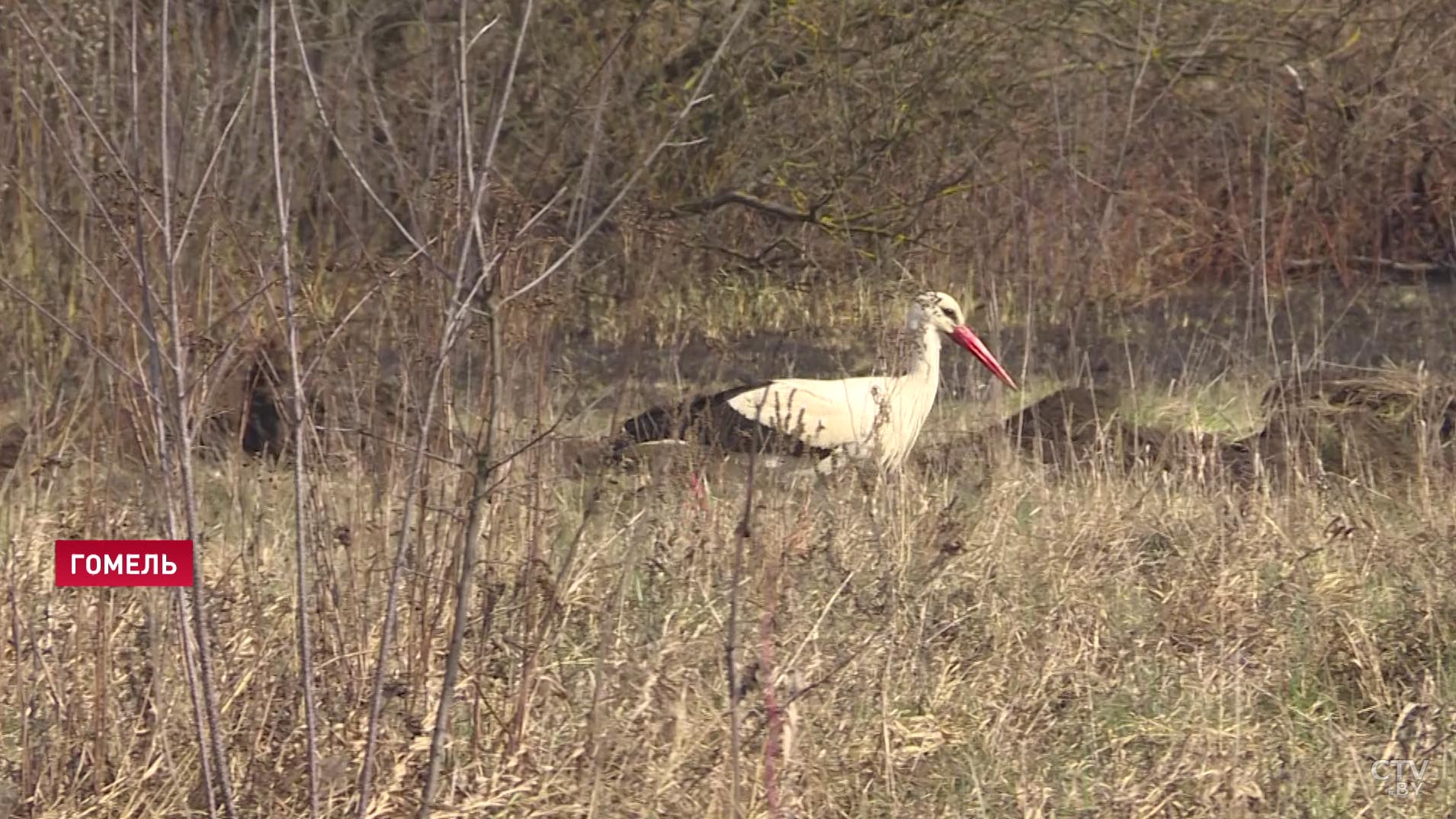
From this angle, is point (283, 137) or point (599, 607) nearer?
point (599, 607)

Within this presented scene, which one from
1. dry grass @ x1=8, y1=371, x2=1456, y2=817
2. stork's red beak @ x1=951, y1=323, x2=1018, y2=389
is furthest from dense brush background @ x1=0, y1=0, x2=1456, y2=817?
stork's red beak @ x1=951, y1=323, x2=1018, y2=389

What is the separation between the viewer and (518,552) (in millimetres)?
4176

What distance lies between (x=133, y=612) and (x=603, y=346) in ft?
17.7

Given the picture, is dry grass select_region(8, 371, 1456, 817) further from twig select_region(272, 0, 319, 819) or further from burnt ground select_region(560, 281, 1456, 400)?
burnt ground select_region(560, 281, 1456, 400)

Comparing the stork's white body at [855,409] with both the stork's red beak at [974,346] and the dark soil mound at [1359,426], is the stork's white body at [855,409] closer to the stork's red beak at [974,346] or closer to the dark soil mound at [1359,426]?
the stork's red beak at [974,346]

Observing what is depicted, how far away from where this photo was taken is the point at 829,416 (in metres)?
5.80

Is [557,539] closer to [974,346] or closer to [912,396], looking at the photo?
[912,396]

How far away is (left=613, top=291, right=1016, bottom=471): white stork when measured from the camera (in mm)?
5461

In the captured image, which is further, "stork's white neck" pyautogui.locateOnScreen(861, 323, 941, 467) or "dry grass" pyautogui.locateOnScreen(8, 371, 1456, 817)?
"stork's white neck" pyautogui.locateOnScreen(861, 323, 941, 467)

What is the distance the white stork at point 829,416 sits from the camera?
215 inches

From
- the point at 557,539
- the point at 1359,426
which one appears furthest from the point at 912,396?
the point at 557,539

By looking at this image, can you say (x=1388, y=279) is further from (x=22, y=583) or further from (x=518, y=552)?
(x=22, y=583)

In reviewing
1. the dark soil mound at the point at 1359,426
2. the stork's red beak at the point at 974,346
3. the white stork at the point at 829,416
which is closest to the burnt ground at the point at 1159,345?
the stork's red beak at the point at 974,346

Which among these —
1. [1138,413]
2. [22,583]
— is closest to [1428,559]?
[1138,413]
